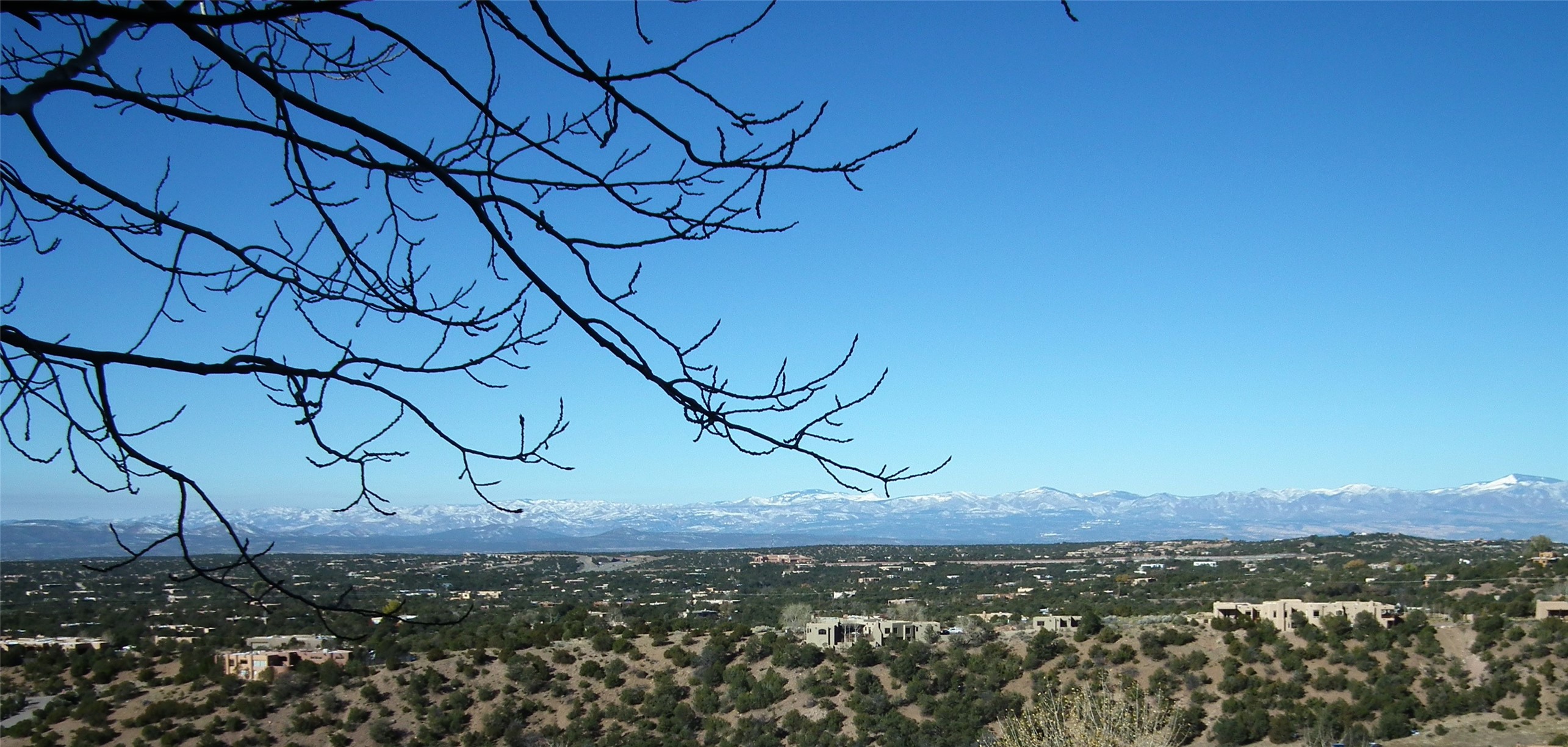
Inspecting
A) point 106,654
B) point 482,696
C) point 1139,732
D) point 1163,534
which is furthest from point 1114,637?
point 1163,534

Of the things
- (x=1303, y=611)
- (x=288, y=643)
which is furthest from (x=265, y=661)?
(x=1303, y=611)

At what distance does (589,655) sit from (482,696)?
3655 millimetres

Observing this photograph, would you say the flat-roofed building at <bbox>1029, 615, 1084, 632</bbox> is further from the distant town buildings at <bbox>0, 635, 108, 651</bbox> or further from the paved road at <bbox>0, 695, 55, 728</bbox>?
the distant town buildings at <bbox>0, 635, 108, 651</bbox>

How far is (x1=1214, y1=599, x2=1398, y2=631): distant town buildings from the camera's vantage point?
30422 mm

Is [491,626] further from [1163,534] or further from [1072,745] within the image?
[1163,534]

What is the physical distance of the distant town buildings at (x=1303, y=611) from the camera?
30.4 meters

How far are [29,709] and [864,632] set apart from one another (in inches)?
815

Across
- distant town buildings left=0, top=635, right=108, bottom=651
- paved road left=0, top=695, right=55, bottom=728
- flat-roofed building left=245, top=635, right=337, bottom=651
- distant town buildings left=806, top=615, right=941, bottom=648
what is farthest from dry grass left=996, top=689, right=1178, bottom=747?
distant town buildings left=0, top=635, right=108, bottom=651

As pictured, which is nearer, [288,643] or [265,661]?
[265,661]

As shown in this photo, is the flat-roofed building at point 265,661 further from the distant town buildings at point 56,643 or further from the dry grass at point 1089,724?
the dry grass at point 1089,724

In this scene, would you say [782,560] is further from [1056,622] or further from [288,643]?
[288,643]

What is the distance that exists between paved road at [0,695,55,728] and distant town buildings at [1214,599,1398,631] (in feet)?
97.8

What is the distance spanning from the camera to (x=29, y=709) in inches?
1000

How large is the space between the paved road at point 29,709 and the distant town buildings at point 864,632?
18.4 metres
